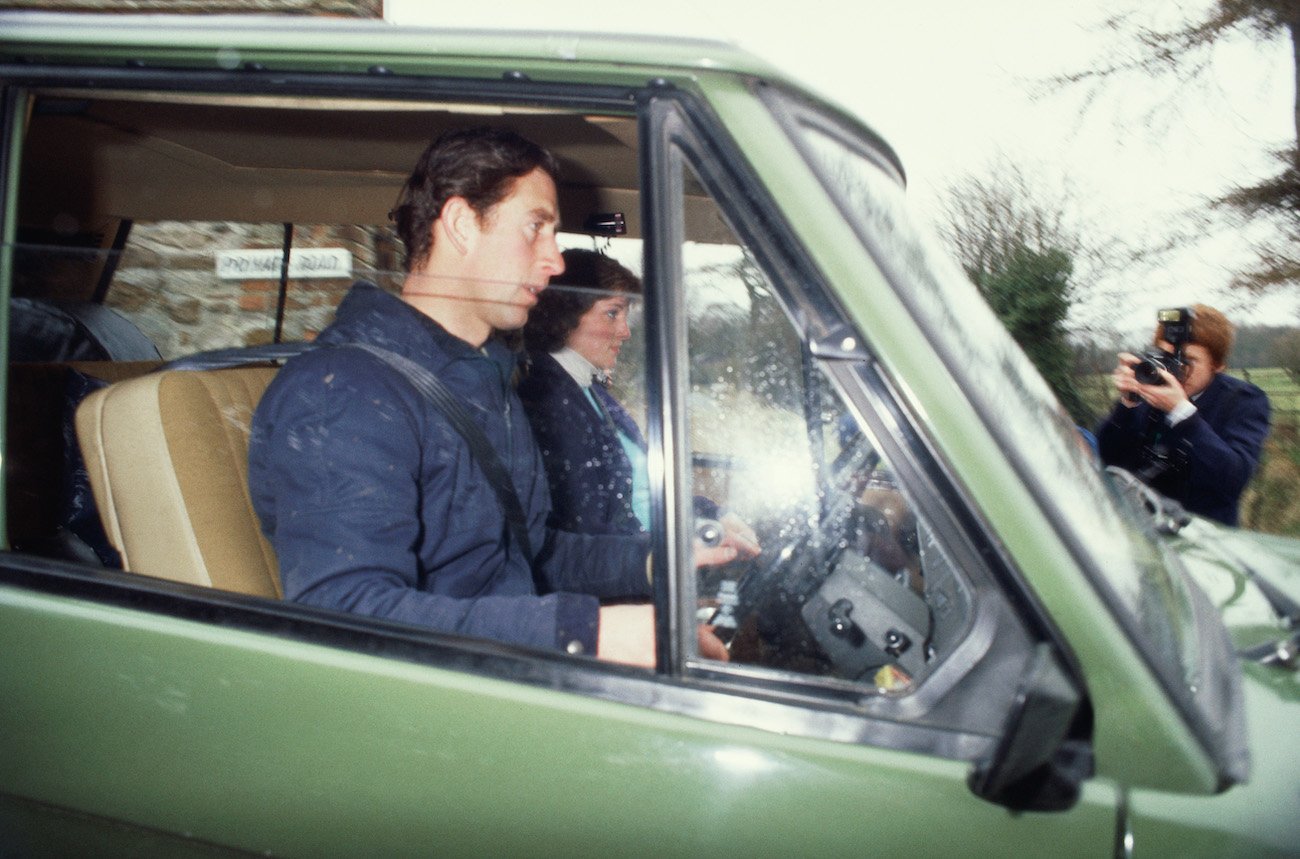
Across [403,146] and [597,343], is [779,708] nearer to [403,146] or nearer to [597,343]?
[597,343]

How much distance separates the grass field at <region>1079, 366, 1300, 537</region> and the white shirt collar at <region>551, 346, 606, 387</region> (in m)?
7.24

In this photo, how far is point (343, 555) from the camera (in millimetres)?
1450

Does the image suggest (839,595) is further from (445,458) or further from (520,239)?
(520,239)

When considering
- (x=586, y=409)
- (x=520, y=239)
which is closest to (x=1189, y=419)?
(x=520, y=239)

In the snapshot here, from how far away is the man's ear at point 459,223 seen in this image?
1.91m

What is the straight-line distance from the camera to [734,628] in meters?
1.25

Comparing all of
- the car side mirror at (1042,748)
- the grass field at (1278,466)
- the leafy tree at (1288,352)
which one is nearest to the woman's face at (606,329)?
the car side mirror at (1042,748)

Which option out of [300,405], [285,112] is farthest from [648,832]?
[285,112]

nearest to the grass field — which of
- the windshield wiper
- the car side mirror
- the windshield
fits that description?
the windshield wiper

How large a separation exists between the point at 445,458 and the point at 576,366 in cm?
33

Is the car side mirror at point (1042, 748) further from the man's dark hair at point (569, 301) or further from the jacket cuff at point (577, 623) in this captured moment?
the man's dark hair at point (569, 301)

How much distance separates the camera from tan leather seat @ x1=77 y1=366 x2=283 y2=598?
65.6 inches

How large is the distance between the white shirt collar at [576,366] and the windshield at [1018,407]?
16.9 inches

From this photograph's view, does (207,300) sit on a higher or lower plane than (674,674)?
higher
